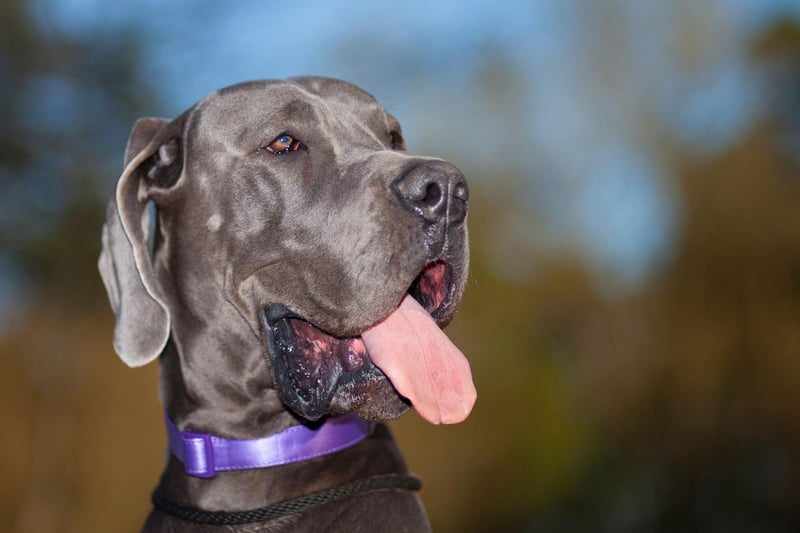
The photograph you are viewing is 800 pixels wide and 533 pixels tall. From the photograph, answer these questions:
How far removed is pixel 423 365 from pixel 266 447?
564 millimetres

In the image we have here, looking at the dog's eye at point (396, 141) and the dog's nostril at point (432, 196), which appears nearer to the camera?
the dog's nostril at point (432, 196)

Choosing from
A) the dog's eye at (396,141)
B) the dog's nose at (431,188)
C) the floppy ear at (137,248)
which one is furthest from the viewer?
the dog's eye at (396,141)

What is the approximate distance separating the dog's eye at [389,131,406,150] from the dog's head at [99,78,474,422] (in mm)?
41

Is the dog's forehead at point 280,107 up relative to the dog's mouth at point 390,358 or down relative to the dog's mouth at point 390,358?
up

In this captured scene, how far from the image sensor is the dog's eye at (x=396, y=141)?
3400mm

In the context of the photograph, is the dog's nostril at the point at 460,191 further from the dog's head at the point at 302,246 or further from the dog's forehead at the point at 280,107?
the dog's forehead at the point at 280,107

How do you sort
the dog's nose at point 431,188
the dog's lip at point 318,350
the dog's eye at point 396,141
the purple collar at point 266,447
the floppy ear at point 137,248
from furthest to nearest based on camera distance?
1. the dog's eye at point 396,141
2. the floppy ear at point 137,248
3. the purple collar at point 266,447
4. the dog's lip at point 318,350
5. the dog's nose at point 431,188

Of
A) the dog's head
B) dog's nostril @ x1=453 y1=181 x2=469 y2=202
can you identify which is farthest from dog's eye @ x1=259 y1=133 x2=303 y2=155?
dog's nostril @ x1=453 y1=181 x2=469 y2=202

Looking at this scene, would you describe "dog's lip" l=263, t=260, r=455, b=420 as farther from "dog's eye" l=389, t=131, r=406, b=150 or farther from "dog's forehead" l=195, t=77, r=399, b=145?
"dog's eye" l=389, t=131, r=406, b=150

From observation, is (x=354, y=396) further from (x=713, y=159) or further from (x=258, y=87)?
(x=713, y=159)

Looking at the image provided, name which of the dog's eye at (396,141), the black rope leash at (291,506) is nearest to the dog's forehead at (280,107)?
the dog's eye at (396,141)

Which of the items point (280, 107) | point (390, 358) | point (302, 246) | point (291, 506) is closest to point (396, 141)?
point (280, 107)

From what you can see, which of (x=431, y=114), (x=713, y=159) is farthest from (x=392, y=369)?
(x=431, y=114)

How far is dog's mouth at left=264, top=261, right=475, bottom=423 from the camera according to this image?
2691 mm
